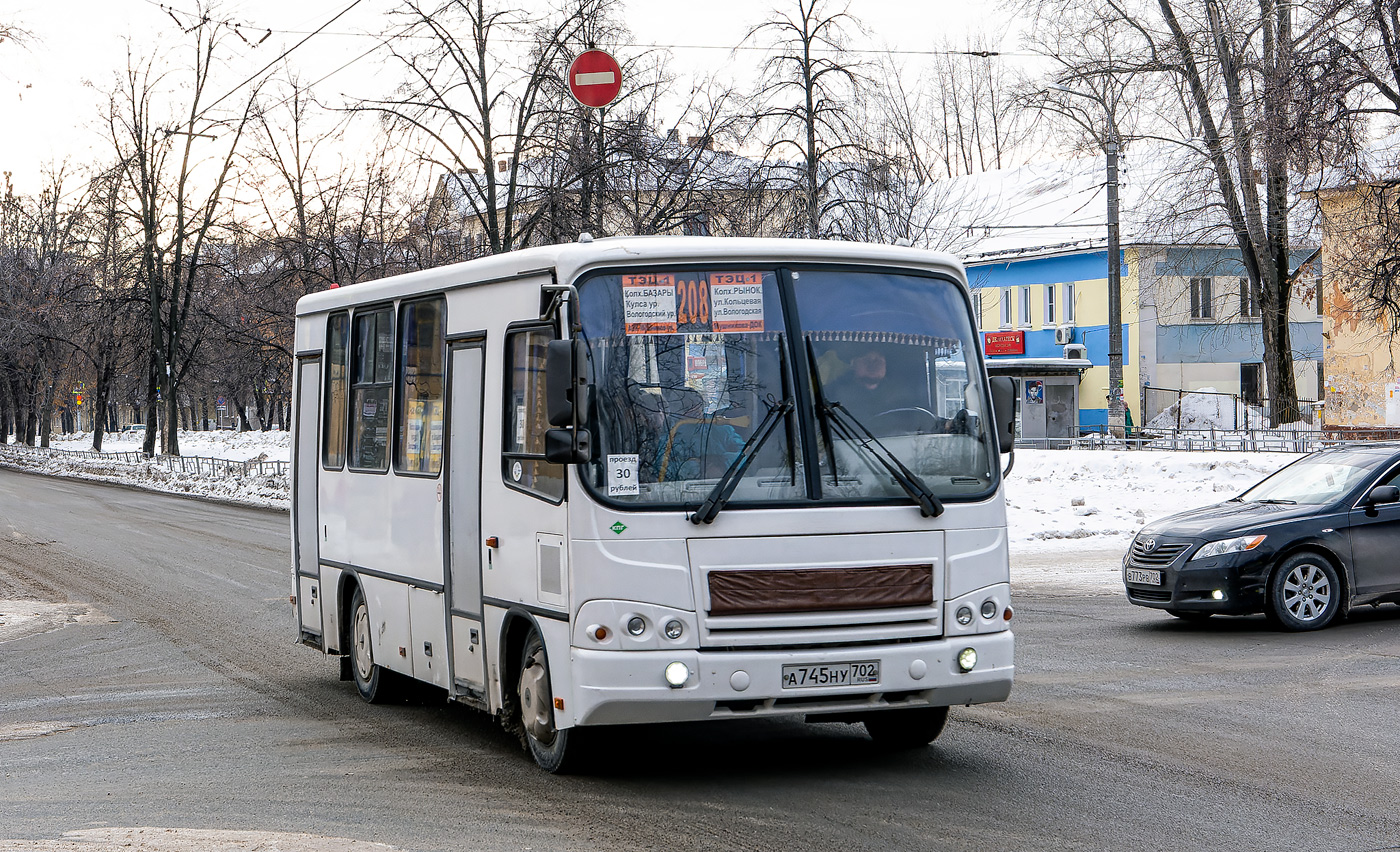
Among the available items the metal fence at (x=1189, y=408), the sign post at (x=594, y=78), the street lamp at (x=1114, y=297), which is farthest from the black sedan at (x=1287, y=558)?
the metal fence at (x=1189, y=408)

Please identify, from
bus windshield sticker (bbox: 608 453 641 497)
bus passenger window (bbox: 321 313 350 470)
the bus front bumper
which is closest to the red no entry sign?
bus passenger window (bbox: 321 313 350 470)

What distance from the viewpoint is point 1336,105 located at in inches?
880

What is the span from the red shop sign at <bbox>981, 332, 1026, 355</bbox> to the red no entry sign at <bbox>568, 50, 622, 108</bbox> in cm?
3799

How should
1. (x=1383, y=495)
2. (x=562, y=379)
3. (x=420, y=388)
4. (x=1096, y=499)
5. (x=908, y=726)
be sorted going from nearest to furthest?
(x=562, y=379)
(x=908, y=726)
(x=420, y=388)
(x=1383, y=495)
(x=1096, y=499)

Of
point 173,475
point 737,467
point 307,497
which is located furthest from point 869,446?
point 173,475

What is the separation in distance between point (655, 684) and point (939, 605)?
1.39 metres

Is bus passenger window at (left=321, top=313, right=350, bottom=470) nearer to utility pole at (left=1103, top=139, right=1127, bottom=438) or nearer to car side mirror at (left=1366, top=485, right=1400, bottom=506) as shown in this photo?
car side mirror at (left=1366, top=485, right=1400, bottom=506)

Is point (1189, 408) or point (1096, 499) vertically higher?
point (1189, 408)

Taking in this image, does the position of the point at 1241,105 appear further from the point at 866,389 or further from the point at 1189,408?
the point at 1189,408

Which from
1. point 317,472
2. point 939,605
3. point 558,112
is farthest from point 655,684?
point 558,112

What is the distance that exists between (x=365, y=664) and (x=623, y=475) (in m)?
3.83

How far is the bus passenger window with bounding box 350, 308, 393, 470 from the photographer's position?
9633mm

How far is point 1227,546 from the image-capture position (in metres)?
12.6

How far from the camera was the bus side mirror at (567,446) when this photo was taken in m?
6.93
